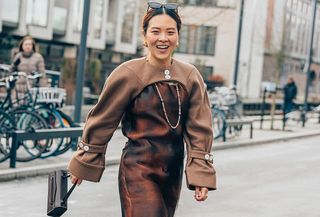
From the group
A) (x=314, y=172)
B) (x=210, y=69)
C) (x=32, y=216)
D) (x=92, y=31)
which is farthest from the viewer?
(x=210, y=69)

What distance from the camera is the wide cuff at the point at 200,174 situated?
386cm

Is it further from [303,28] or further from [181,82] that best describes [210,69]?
[181,82]

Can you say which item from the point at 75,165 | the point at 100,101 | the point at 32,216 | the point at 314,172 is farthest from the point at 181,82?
the point at 314,172

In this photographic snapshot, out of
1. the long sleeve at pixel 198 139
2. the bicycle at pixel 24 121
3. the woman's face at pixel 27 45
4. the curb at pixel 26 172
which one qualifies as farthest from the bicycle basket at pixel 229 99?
the long sleeve at pixel 198 139

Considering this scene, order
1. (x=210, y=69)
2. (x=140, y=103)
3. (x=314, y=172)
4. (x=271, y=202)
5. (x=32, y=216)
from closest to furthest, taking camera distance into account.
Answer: (x=140, y=103) → (x=32, y=216) → (x=271, y=202) → (x=314, y=172) → (x=210, y=69)

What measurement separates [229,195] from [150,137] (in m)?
5.18

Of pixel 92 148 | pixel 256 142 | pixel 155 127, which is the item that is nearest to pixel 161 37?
pixel 155 127

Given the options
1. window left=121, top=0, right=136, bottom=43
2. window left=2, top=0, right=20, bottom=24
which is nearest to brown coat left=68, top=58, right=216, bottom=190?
window left=2, top=0, right=20, bottom=24

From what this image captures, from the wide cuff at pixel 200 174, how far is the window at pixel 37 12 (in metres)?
27.2

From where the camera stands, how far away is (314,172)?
39.3 ft

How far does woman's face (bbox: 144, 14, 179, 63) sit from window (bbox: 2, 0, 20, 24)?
997 inches

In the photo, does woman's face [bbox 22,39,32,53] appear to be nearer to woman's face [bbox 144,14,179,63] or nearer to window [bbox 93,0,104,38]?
woman's face [bbox 144,14,179,63]

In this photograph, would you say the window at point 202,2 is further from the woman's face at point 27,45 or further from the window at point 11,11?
the woman's face at point 27,45

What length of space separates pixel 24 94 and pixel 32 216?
4314mm
